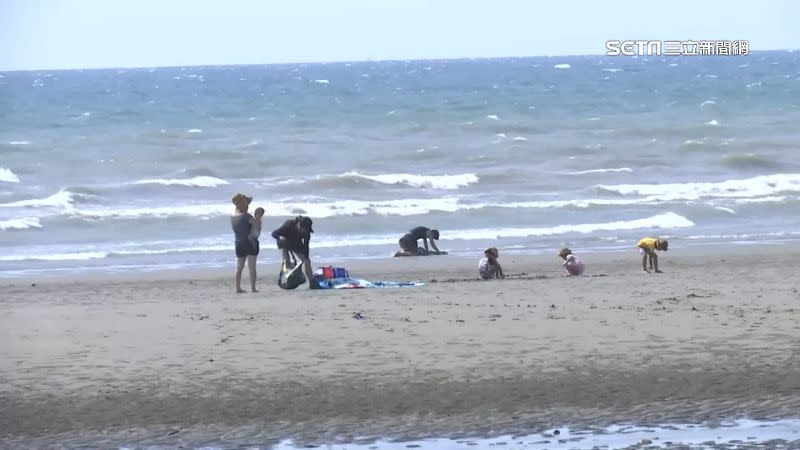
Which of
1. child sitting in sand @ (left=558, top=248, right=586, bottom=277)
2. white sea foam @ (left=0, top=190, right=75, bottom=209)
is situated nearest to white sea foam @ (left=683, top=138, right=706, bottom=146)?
white sea foam @ (left=0, top=190, right=75, bottom=209)

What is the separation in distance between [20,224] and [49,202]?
383 cm

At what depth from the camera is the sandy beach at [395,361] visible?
8.64 meters

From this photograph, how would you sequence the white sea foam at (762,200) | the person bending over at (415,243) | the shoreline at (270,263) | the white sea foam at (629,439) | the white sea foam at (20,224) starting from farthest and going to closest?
the white sea foam at (762,200) → the white sea foam at (20,224) → the person bending over at (415,243) → the shoreline at (270,263) → the white sea foam at (629,439)

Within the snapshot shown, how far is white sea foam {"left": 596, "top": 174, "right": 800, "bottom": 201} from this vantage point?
1081 inches

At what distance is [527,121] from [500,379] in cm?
3817

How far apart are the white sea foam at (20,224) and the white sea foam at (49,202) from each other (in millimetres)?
2497

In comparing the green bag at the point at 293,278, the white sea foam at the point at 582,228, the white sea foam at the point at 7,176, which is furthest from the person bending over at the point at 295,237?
the white sea foam at the point at 7,176

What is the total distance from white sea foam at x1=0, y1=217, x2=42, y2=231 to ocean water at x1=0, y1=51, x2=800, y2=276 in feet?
0.16

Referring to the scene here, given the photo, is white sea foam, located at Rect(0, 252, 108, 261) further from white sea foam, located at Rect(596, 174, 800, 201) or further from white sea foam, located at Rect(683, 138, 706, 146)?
white sea foam, located at Rect(683, 138, 706, 146)

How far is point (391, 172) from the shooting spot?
32938mm

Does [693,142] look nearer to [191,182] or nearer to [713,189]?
[713,189]

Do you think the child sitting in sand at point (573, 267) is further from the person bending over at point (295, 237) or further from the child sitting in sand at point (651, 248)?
the person bending over at point (295, 237)

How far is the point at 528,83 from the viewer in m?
76.4

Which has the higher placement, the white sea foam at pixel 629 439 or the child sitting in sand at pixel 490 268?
the child sitting in sand at pixel 490 268
